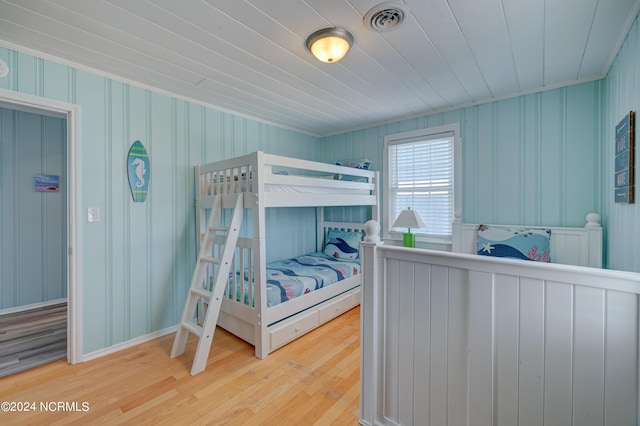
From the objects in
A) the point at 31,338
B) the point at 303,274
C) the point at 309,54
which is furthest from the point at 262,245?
the point at 31,338

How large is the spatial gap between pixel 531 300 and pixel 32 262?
4931 millimetres

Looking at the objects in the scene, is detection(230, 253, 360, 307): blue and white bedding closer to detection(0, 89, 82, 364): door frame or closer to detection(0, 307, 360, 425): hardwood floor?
detection(0, 307, 360, 425): hardwood floor

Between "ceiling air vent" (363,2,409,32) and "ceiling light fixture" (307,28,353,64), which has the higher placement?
"ceiling air vent" (363,2,409,32)

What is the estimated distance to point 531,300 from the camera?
43.7 inches

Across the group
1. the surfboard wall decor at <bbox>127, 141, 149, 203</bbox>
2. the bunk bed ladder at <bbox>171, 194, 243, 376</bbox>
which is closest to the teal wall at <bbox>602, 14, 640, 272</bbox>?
the bunk bed ladder at <bbox>171, 194, 243, 376</bbox>

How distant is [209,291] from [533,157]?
10.8 ft

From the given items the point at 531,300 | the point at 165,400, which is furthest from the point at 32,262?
the point at 531,300

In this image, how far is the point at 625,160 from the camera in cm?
174

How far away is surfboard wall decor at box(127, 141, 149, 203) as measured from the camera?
248cm

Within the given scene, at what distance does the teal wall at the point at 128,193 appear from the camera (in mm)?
2227

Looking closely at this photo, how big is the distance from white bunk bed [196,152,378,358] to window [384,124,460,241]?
74 cm

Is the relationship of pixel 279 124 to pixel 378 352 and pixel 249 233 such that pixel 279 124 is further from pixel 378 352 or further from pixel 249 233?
pixel 378 352

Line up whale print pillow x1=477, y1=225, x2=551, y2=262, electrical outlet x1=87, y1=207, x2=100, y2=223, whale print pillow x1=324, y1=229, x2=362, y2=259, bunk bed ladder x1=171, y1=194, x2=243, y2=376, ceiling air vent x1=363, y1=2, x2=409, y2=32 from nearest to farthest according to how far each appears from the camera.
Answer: ceiling air vent x1=363, y1=2, x2=409, y2=32, bunk bed ladder x1=171, y1=194, x2=243, y2=376, electrical outlet x1=87, y1=207, x2=100, y2=223, whale print pillow x1=477, y1=225, x2=551, y2=262, whale print pillow x1=324, y1=229, x2=362, y2=259

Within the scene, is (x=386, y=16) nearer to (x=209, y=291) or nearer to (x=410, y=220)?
(x=410, y=220)
